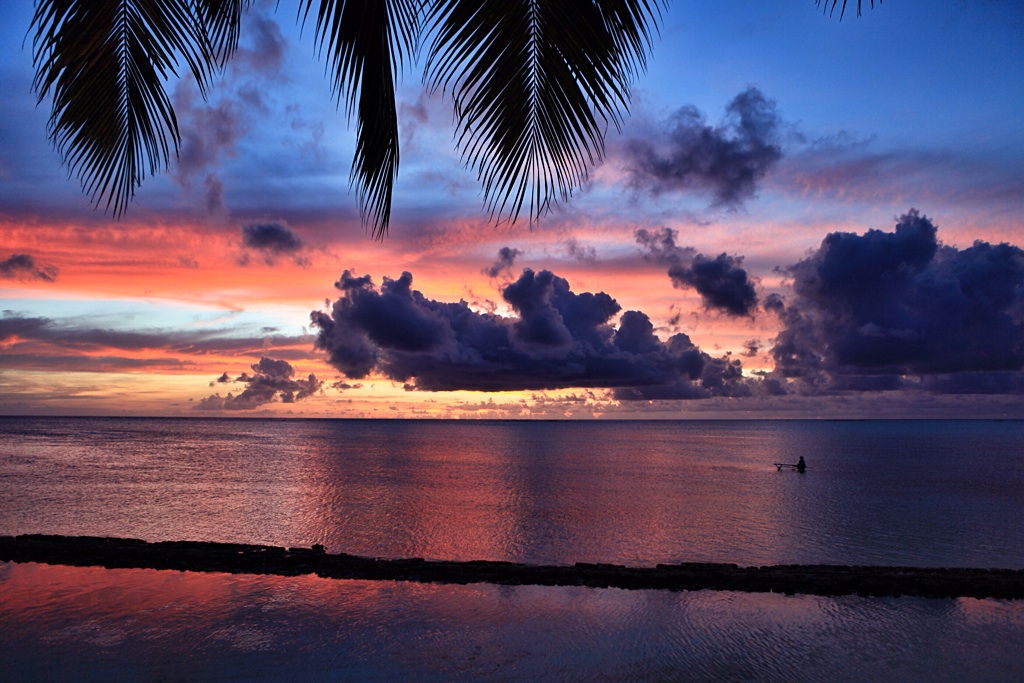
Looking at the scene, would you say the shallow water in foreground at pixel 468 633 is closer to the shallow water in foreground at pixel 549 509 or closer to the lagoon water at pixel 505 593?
the lagoon water at pixel 505 593

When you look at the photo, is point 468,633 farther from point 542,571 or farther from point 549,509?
point 549,509

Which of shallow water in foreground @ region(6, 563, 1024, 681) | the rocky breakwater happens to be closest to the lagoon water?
shallow water in foreground @ region(6, 563, 1024, 681)

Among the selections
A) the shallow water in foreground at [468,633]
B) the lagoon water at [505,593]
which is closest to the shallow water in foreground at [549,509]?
the lagoon water at [505,593]

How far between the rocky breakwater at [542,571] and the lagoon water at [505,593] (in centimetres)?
70

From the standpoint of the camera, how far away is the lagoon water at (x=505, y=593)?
13.6 metres

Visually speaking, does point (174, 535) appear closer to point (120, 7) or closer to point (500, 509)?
point (500, 509)

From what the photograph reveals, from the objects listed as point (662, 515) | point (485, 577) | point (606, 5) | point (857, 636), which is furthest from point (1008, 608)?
point (606, 5)

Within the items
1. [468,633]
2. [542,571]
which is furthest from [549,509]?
[468,633]

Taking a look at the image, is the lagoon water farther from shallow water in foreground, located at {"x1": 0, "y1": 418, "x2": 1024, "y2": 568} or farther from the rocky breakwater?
the rocky breakwater

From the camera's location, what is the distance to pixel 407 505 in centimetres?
3959

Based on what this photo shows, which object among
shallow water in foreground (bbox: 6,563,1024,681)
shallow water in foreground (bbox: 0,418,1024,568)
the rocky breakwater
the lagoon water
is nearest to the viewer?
shallow water in foreground (bbox: 6,563,1024,681)

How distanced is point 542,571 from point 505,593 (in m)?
2.14

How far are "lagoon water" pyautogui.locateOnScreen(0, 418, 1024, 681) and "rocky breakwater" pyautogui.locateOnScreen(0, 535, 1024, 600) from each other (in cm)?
70

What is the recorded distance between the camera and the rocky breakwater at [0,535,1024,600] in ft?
61.9
